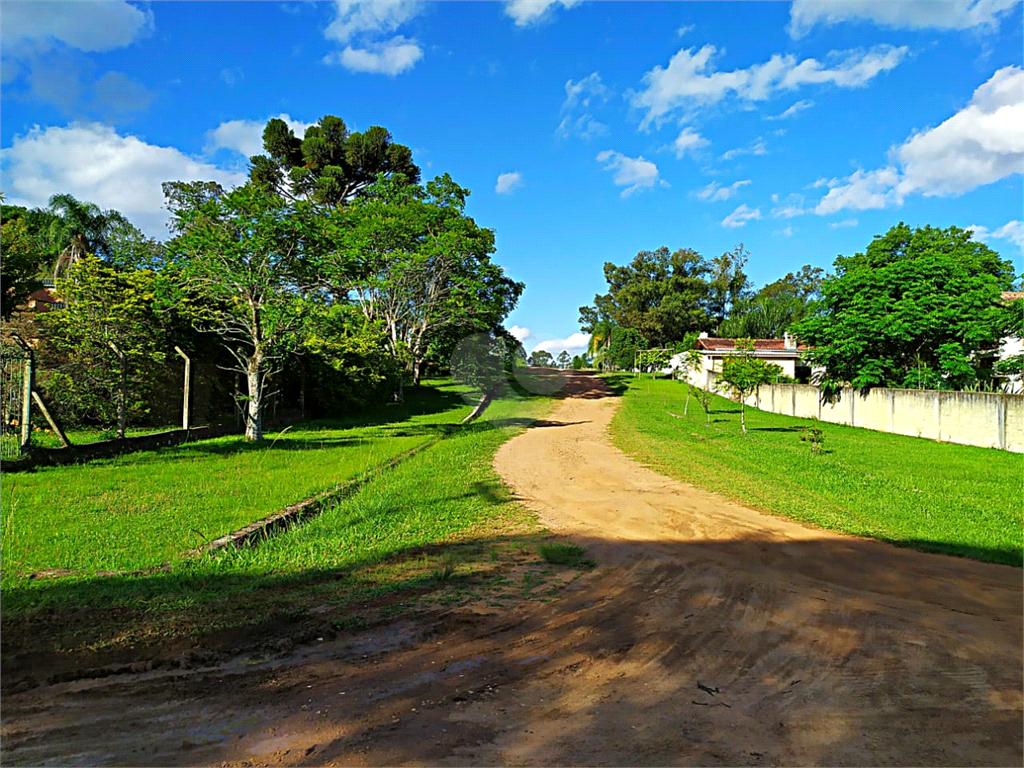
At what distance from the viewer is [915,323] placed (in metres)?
23.7

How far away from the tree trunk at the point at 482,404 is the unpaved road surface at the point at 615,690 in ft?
56.1

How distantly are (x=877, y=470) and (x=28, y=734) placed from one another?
45.7 feet

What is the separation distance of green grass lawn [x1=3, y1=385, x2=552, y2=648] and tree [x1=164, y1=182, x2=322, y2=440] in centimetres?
401

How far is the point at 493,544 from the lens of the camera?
6.73m

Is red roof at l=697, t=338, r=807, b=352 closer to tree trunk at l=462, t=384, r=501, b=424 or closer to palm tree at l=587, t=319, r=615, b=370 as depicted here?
tree trunk at l=462, t=384, r=501, b=424

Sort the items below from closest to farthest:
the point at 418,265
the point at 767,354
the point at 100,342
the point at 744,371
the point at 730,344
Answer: the point at 100,342 → the point at 744,371 → the point at 418,265 → the point at 767,354 → the point at 730,344

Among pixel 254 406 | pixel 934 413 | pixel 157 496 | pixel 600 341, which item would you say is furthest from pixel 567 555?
pixel 600 341

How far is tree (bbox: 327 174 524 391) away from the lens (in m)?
26.0

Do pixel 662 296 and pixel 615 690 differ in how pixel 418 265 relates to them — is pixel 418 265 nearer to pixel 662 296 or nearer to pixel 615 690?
pixel 615 690

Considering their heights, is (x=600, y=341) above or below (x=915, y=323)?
above

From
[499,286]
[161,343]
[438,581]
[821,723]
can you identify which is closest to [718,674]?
[821,723]

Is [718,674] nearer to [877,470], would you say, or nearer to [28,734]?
[28,734]

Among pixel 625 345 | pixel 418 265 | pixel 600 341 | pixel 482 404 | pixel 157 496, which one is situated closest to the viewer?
pixel 157 496

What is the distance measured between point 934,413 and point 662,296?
45332 millimetres
